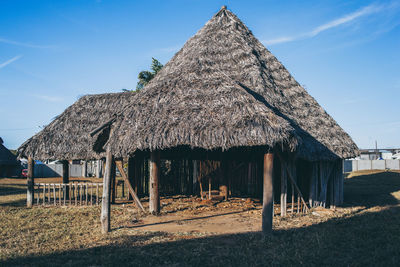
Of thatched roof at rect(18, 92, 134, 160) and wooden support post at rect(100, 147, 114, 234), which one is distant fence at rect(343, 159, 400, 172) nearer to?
thatched roof at rect(18, 92, 134, 160)

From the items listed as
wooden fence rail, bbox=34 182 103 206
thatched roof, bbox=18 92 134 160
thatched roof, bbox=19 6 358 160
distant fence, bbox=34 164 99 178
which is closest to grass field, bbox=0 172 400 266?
wooden fence rail, bbox=34 182 103 206

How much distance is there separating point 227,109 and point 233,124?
2.13 feet

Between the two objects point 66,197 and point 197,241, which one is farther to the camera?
point 66,197

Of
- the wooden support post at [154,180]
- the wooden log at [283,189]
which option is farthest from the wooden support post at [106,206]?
the wooden log at [283,189]

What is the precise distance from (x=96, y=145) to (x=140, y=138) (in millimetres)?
1898

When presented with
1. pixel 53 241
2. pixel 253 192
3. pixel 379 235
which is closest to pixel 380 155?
pixel 253 192

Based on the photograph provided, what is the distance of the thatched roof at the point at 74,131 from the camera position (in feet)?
41.4

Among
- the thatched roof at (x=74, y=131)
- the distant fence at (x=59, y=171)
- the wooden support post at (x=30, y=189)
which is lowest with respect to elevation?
the distant fence at (x=59, y=171)

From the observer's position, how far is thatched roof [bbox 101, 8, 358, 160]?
8188 millimetres

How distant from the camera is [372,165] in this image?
3600 centimetres

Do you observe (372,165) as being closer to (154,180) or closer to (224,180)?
(224,180)

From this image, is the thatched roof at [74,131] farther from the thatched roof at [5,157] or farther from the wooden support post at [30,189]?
the thatched roof at [5,157]

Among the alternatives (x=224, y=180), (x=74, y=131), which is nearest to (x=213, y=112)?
(x=224, y=180)

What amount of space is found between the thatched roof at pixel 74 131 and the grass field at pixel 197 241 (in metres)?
2.76
